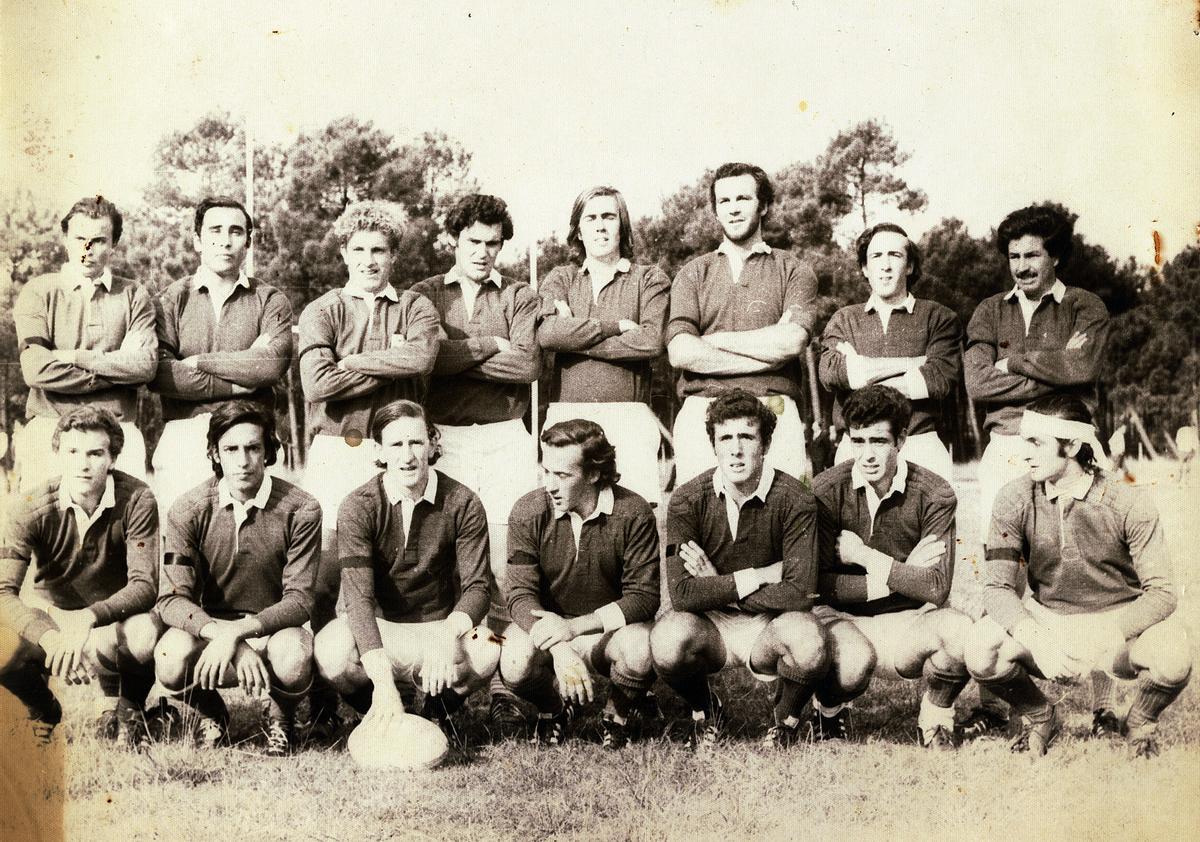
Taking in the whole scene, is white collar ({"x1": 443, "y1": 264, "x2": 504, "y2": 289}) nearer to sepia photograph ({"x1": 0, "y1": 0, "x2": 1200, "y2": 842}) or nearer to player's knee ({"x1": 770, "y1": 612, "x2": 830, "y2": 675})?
sepia photograph ({"x1": 0, "y1": 0, "x2": 1200, "y2": 842})

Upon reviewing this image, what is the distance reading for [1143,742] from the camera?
482 cm

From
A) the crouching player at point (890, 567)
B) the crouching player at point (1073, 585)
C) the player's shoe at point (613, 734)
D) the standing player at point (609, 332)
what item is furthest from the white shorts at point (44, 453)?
the crouching player at point (1073, 585)

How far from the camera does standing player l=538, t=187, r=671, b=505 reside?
4.76m

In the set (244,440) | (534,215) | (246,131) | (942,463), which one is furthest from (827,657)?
(246,131)

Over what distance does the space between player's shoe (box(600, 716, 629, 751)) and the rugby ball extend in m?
0.60

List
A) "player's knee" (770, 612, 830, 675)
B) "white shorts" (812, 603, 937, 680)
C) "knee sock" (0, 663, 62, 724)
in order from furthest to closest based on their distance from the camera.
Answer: "knee sock" (0, 663, 62, 724), "white shorts" (812, 603, 937, 680), "player's knee" (770, 612, 830, 675)

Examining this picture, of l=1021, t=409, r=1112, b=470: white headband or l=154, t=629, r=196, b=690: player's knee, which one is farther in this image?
l=1021, t=409, r=1112, b=470: white headband

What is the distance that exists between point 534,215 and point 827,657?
2093 millimetres

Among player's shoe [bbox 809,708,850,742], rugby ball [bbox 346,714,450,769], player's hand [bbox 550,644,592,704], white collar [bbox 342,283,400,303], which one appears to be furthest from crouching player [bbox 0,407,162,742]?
player's shoe [bbox 809,708,850,742]

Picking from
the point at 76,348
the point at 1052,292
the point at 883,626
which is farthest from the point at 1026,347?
the point at 76,348

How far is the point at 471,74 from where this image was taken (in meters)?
4.87

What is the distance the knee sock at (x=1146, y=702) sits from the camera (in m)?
4.82

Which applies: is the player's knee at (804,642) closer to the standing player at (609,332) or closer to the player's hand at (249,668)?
the standing player at (609,332)

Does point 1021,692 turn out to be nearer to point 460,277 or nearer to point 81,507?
point 460,277
